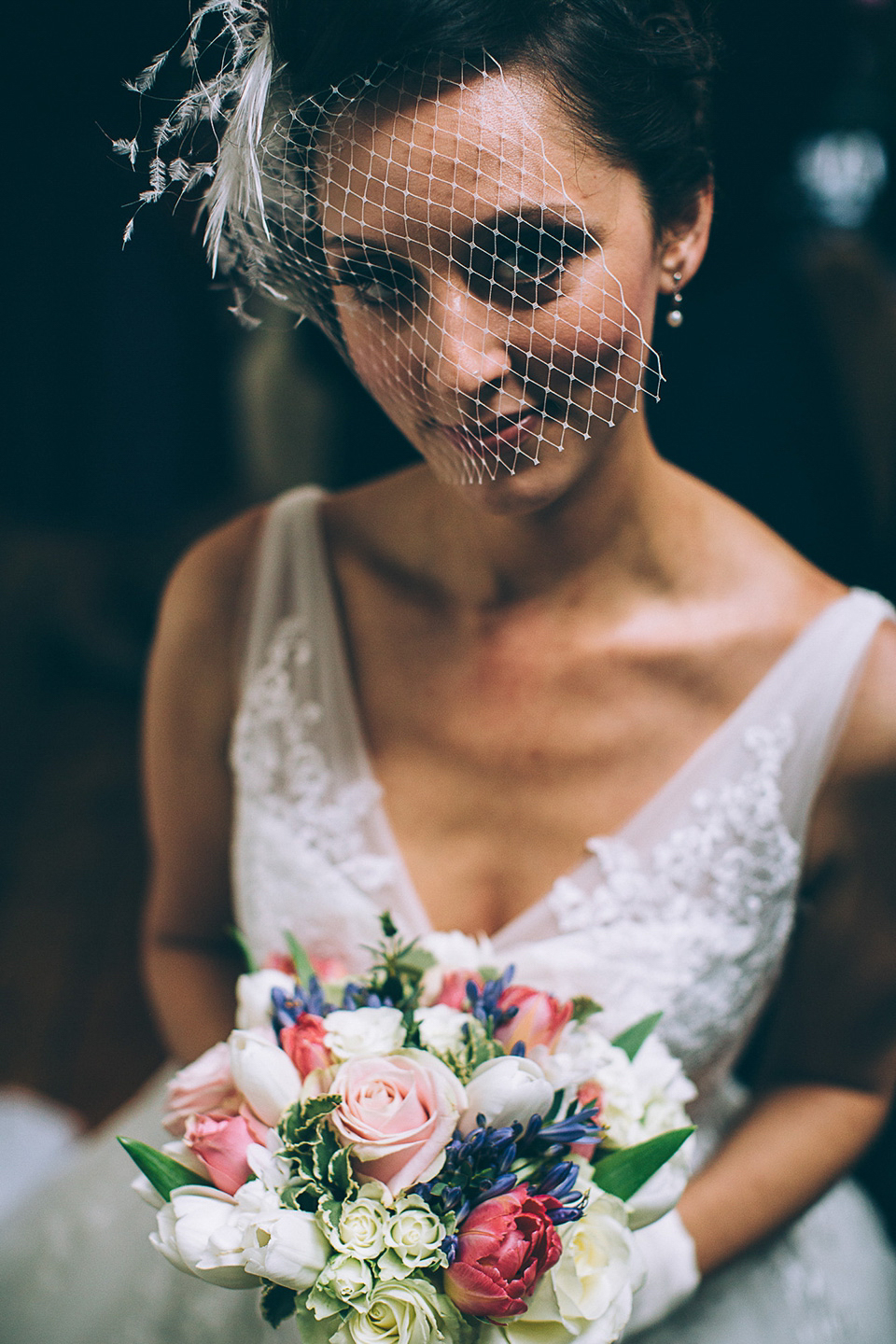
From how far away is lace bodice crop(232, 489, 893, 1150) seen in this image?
113 cm

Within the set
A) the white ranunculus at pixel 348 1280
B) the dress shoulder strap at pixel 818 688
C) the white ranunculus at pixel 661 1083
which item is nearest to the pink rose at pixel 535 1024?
the white ranunculus at pixel 661 1083

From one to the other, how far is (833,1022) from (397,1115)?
0.77 metres

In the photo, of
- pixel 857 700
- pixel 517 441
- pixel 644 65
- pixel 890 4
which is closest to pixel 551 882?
pixel 857 700

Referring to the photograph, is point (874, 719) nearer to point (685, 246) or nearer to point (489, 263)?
point (685, 246)

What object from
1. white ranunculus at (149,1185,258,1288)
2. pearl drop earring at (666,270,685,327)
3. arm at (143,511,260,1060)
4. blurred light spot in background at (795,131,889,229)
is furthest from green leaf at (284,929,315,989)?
blurred light spot in background at (795,131,889,229)

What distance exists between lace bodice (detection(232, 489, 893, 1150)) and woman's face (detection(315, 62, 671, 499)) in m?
0.43

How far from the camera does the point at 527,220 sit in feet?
2.66

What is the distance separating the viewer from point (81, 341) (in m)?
3.10

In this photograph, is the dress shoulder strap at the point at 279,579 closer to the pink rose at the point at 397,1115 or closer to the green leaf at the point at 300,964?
the green leaf at the point at 300,964

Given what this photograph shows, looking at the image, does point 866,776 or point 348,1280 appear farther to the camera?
point 866,776

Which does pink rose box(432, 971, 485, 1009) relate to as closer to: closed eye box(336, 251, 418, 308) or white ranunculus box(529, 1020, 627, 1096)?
white ranunculus box(529, 1020, 627, 1096)

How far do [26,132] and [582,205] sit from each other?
8.26ft

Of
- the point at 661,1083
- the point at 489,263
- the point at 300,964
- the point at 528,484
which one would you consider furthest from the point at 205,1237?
the point at 489,263

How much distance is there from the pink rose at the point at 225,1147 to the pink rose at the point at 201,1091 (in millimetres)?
59
